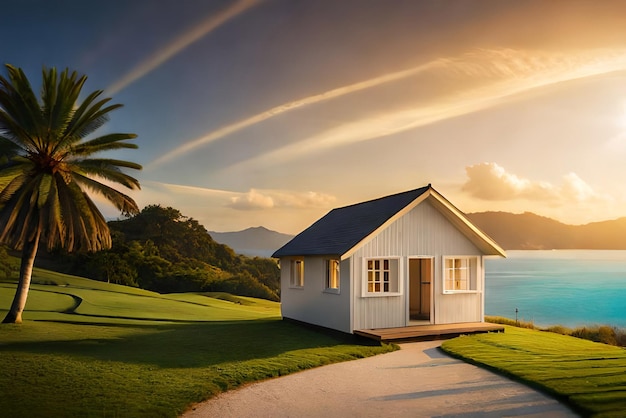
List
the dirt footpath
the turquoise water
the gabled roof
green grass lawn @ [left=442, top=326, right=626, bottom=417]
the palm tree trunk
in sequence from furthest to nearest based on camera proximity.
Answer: the turquoise water
the palm tree trunk
the gabled roof
green grass lawn @ [left=442, top=326, right=626, bottom=417]
the dirt footpath

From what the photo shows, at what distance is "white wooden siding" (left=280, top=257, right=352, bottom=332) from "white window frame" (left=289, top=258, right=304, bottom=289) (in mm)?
202

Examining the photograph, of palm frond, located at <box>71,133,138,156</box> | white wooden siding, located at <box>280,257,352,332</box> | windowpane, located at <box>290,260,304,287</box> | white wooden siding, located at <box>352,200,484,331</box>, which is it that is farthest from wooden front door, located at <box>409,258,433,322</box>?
palm frond, located at <box>71,133,138,156</box>

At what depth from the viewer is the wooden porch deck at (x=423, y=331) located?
15.4 meters

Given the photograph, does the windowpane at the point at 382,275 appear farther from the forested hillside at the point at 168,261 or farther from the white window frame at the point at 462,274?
the forested hillside at the point at 168,261

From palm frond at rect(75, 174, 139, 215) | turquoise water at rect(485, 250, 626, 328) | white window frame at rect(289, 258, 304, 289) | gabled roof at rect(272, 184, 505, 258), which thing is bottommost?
turquoise water at rect(485, 250, 626, 328)

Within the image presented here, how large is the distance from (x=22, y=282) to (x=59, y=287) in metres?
12.1

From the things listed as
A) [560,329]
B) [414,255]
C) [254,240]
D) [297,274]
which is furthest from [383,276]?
[254,240]

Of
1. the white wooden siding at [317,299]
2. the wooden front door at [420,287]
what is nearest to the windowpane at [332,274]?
the white wooden siding at [317,299]

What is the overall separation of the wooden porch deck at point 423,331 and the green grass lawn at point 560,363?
40 centimetres

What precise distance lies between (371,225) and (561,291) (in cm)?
3482

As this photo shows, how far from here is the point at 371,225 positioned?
17.0m

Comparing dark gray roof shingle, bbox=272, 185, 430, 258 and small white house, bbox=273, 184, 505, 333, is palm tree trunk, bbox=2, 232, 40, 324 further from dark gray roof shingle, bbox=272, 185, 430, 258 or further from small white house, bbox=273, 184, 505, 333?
small white house, bbox=273, 184, 505, 333

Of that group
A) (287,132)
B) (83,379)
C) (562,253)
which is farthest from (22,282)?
(562,253)

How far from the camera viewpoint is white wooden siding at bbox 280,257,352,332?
1658 cm
